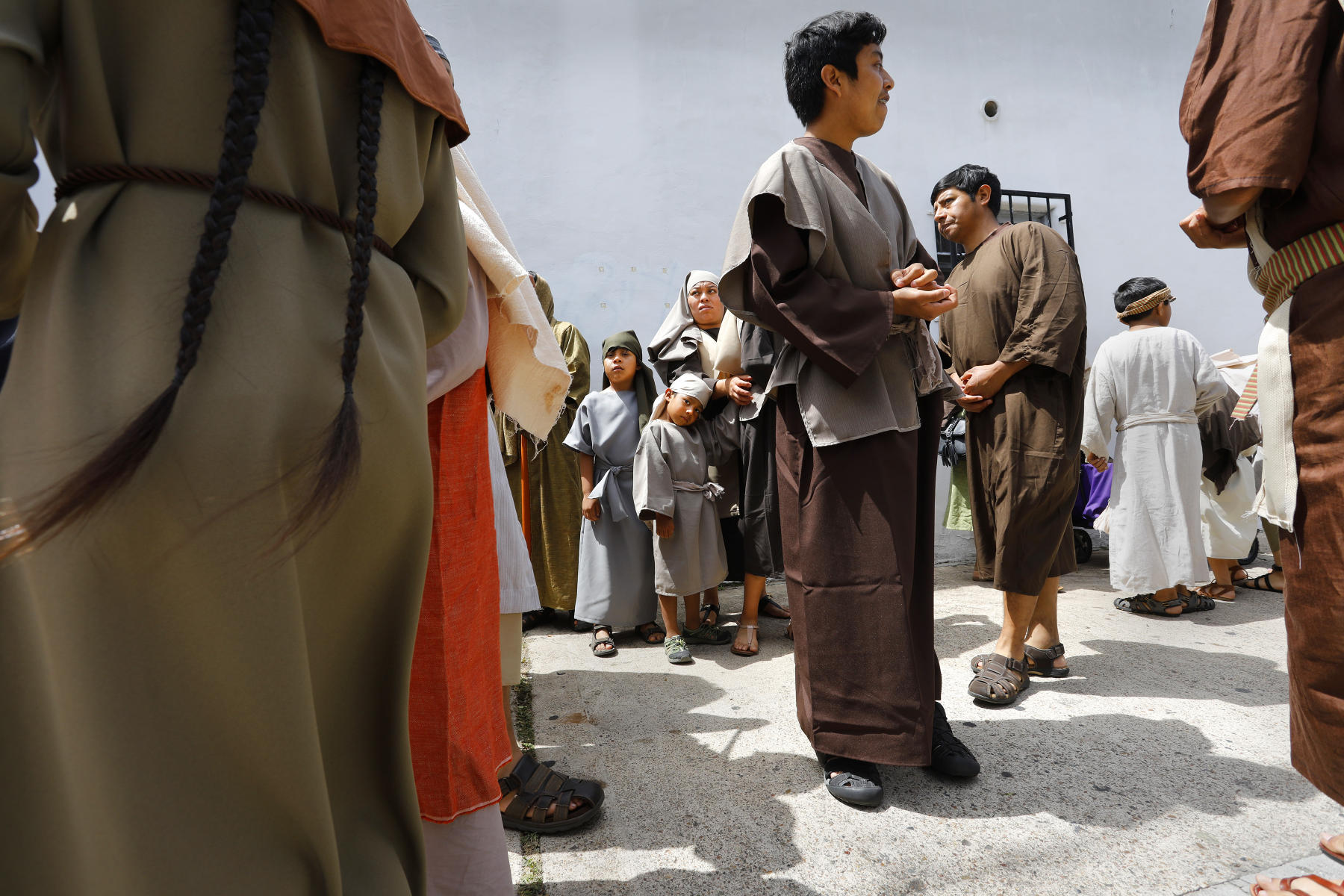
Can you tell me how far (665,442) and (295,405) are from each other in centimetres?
312

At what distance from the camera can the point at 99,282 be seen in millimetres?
710

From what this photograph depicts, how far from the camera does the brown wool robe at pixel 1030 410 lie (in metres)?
2.75

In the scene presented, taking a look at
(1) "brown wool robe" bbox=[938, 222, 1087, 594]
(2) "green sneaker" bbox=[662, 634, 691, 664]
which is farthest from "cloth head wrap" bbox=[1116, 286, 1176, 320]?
(2) "green sneaker" bbox=[662, 634, 691, 664]

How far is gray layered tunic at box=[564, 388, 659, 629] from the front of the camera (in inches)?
153

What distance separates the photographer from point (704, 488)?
12.8 feet

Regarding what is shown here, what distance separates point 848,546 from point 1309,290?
1.08 meters

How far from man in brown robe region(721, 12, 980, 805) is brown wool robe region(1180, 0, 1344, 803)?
721 millimetres

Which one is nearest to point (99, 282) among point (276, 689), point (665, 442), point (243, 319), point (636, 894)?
point (243, 319)

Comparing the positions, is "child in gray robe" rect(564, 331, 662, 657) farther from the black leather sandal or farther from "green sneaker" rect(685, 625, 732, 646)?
the black leather sandal

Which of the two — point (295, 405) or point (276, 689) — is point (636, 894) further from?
point (295, 405)

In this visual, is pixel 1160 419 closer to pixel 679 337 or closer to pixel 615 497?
pixel 679 337

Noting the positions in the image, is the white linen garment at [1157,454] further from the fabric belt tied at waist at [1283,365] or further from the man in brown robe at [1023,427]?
the fabric belt tied at waist at [1283,365]

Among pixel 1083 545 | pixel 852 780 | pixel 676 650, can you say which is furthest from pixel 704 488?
pixel 1083 545

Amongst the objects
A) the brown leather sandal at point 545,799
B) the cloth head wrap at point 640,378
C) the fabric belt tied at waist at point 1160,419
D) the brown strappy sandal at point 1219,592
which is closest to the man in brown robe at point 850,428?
the brown leather sandal at point 545,799
